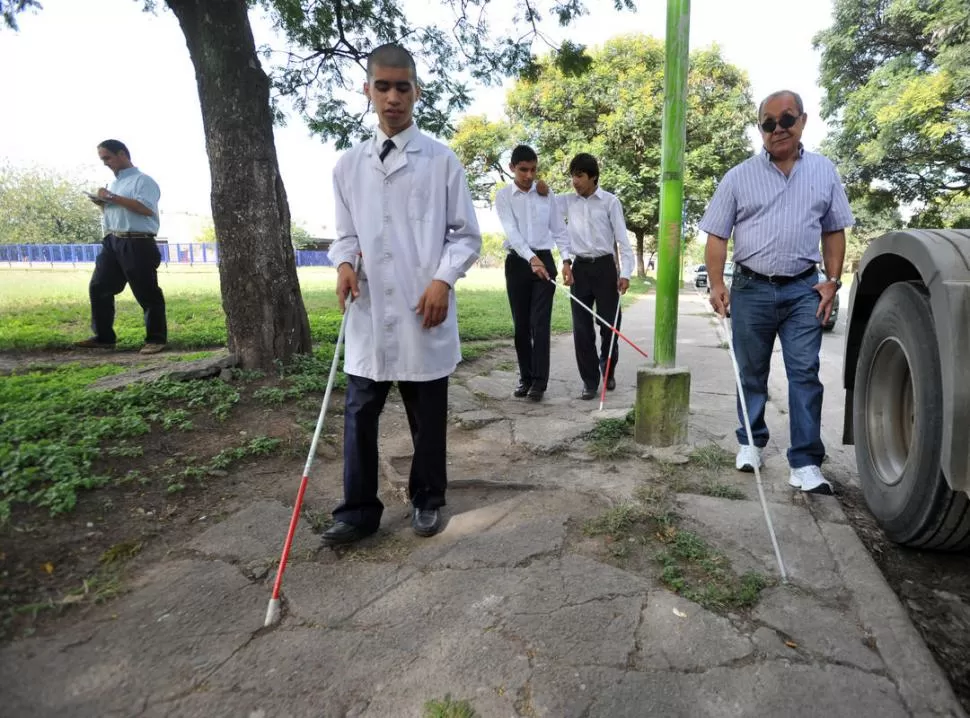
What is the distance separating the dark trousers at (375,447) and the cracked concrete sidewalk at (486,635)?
0.48 feet

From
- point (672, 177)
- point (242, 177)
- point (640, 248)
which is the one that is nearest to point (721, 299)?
point (672, 177)

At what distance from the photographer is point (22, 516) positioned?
98.6 inches

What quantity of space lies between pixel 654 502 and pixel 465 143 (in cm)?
2659

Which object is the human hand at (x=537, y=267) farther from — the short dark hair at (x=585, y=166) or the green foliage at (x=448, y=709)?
the green foliage at (x=448, y=709)

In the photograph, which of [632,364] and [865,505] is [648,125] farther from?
[865,505]

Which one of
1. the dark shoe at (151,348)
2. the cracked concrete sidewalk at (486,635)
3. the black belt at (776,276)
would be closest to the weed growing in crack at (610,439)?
the cracked concrete sidewalk at (486,635)

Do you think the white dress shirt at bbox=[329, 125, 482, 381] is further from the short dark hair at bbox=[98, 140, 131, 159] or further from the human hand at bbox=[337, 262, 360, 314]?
the short dark hair at bbox=[98, 140, 131, 159]

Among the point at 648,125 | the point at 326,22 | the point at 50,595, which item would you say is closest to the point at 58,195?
the point at 648,125

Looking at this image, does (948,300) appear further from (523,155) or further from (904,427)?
(523,155)

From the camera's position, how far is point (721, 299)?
3.25 m

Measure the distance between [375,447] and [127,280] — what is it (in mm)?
4703

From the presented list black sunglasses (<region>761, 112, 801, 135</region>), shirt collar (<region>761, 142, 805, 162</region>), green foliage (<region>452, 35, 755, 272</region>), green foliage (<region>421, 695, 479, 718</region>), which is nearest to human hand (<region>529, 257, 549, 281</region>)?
shirt collar (<region>761, 142, 805, 162</region>)

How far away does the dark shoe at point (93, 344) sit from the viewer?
608cm

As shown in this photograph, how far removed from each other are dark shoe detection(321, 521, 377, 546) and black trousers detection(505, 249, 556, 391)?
2616mm
